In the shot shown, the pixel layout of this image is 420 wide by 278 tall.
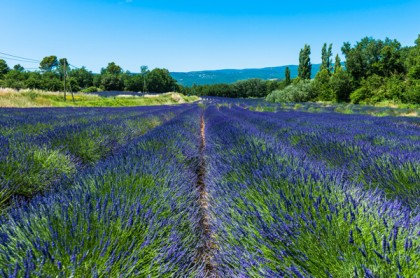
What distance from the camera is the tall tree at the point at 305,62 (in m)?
55.5

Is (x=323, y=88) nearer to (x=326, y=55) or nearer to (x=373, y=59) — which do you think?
(x=373, y=59)

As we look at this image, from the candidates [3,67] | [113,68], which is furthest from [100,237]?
[113,68]

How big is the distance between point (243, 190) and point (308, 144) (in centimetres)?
263

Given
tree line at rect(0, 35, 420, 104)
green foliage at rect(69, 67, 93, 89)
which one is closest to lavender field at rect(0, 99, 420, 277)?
tree line at rect(0, 35, 420, 104)

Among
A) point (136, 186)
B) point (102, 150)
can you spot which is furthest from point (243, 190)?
point (102, 150)

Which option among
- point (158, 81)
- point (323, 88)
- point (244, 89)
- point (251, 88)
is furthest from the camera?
point (244, 89)

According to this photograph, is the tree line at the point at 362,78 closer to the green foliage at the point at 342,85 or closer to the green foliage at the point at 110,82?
the green foliage at the point at 342,85

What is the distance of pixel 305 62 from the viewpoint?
5594 centimetres

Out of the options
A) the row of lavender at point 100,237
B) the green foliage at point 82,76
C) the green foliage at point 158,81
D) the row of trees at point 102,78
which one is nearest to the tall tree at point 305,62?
the row of trees at point 102,78

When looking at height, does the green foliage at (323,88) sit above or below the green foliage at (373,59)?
below

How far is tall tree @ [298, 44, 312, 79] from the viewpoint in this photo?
55.5 metres

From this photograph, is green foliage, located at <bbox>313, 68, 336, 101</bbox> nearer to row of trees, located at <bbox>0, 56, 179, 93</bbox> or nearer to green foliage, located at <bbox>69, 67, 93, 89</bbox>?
row of trees, located at <bbox>0, 56, 179, 93</bbox>

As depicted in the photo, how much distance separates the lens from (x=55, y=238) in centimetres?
114

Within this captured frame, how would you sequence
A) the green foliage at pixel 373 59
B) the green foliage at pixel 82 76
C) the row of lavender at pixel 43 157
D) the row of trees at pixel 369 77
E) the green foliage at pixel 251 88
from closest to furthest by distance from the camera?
1. the row of lavender at pixel 43 157
2. the row of trees at pixel 369 77
3. the green foliage at pixel 373 59
4. the green foliage at pixel 82 76
5. the green foliage at pixel 251 88
